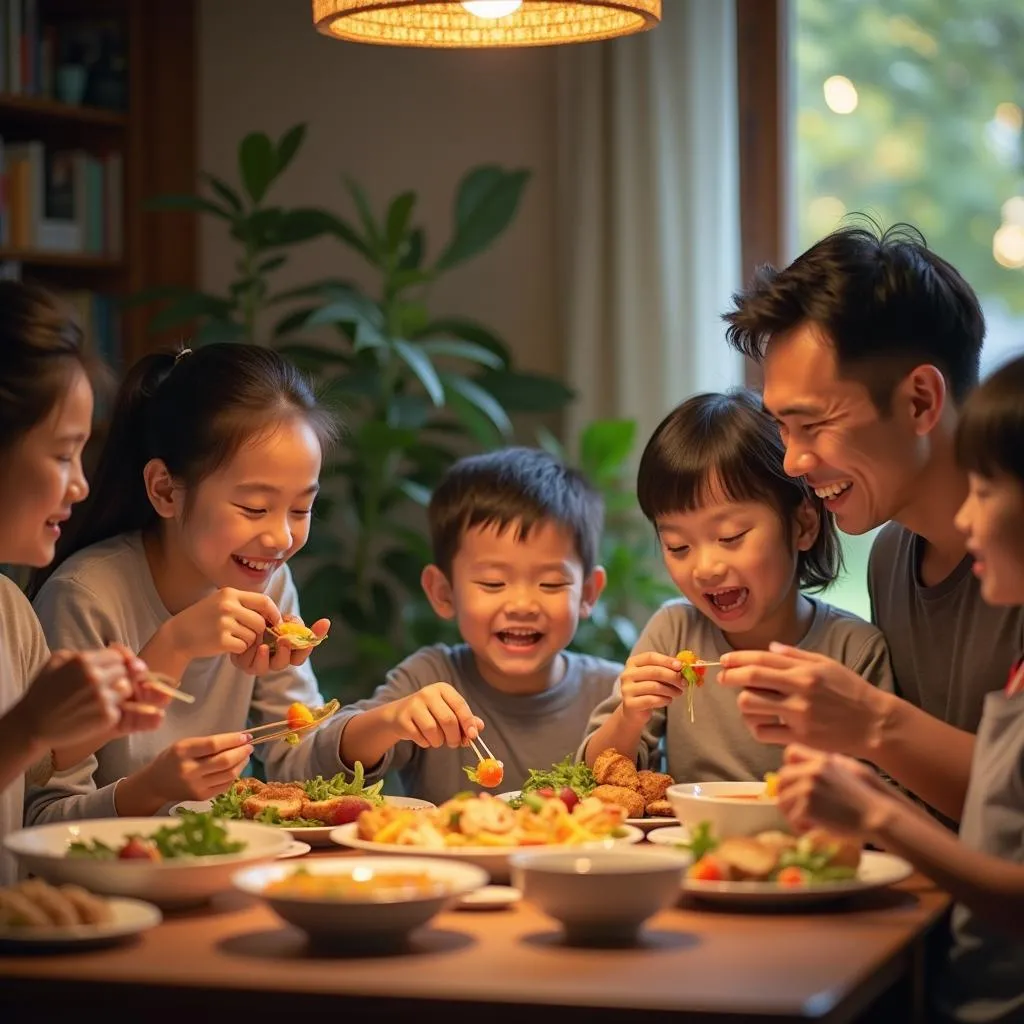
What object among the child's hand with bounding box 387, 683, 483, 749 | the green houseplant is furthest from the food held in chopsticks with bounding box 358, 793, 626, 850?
the green houseplant

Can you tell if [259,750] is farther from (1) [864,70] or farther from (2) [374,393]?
(1) [864,70]

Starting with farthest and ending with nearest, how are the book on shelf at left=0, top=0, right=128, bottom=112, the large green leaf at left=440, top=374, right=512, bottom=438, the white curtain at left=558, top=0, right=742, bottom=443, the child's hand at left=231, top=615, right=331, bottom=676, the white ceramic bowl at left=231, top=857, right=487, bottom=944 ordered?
the book on shelf at left=0, top=0, right=128, bottom=112 → the white curtain at left=558, top=0, right=742, bottom=443 → the large green leaf at left=440, top=374, right=512, bottom=438 → the child's hand at left=231, top=615, right=331, bottom=676 → the white ceramic bowl at left=231, top=857, right=487, bottom=944

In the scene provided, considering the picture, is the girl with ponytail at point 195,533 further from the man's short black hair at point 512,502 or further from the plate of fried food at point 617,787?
the plate of fried food at point 617,787

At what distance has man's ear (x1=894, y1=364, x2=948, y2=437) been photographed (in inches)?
91.1

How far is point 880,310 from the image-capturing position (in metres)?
2.31

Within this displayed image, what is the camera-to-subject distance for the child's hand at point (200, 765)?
1971mm

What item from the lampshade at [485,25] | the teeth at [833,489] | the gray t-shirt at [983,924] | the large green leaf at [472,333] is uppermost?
the lampshade at [485,25]

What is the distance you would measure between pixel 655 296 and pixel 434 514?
5.99ft

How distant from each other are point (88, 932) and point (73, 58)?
391 centimetres

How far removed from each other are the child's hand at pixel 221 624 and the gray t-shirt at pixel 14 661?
0.19 meters

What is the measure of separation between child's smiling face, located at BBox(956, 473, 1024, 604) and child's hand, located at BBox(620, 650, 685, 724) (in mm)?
579

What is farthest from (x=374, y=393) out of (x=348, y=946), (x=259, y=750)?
(x=348, y=946)

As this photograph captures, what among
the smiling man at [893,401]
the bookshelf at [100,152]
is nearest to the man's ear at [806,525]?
the smiling man at [893,401]

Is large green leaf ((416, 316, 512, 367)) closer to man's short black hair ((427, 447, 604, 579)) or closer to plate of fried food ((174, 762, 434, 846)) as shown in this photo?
man's short black hair ((427, 447, 604, 579))
